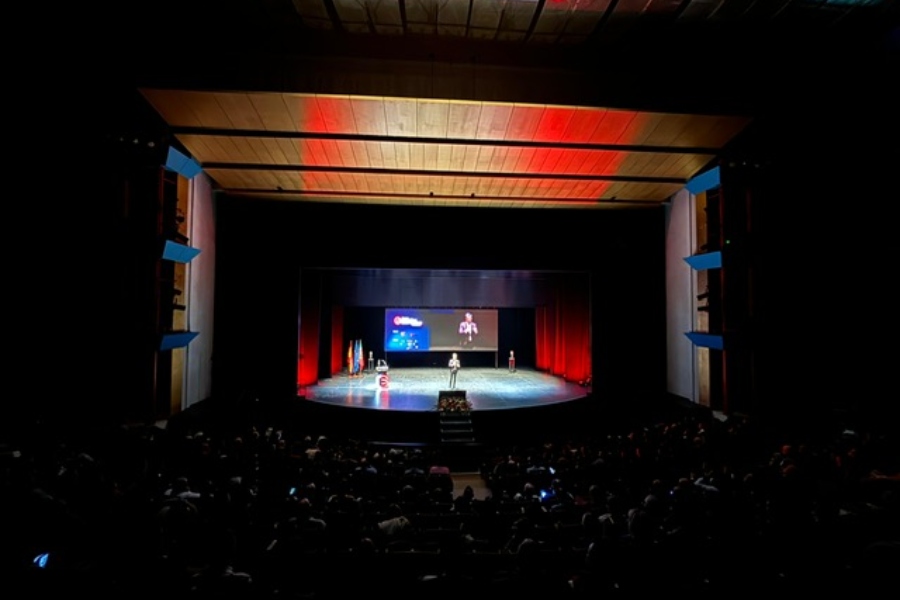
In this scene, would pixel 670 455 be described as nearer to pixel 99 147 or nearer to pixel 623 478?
pixel 623 478

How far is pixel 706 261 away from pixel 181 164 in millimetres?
9860

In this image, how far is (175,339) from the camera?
26.9ft

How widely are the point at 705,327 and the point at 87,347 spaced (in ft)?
36.7

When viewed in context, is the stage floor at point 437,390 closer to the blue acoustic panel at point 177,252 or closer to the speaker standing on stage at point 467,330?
the speaker standing on stage at point 467,330

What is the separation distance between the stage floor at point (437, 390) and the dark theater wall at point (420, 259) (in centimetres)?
131

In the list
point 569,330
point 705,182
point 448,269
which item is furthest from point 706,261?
point 569,330

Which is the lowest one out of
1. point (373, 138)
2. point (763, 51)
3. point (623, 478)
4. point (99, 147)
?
point (623, 478)

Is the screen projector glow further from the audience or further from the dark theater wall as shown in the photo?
the audience

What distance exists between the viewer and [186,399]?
9.39 meters

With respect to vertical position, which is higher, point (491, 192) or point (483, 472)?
point (491, 192)

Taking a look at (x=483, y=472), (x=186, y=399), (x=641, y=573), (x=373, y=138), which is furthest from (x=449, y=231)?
(x=641, y=573)

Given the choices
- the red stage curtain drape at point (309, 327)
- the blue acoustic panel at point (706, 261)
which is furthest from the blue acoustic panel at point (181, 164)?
the blue acoustic panel at point (706, 261)

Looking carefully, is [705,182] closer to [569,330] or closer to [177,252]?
[569,330]

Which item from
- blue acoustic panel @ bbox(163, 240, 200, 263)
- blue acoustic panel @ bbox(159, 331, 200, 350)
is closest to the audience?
blue acoustic panel @ bbox(159, 331, 200, 350)
